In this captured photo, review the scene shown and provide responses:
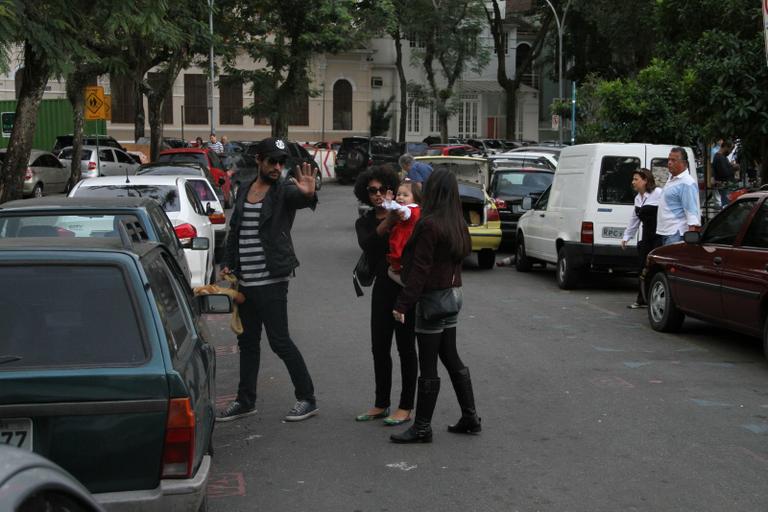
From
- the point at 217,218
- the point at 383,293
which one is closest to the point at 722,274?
the point at 383,293

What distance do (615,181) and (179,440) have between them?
11110 millimetres

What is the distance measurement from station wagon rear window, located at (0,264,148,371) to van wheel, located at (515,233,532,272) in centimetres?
1310

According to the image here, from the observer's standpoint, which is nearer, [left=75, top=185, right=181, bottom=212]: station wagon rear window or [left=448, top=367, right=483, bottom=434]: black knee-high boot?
[left=448, top=367, right=483, bottom=434]: black knee-high boot

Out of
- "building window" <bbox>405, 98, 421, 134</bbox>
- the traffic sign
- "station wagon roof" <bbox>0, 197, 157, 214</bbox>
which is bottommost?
"station wagon roof" <bbox>0, 197, 157, 214</bbox>

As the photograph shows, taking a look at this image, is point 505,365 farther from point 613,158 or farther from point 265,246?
point 613,158

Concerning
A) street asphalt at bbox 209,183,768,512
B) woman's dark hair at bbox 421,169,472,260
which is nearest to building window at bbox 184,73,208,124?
street asphalt at bbox 209,183,768,512

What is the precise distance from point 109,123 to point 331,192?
25643mm

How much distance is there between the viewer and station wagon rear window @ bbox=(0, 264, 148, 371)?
13.6ft

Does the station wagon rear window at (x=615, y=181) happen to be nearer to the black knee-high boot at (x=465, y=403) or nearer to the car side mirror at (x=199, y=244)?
the car side mirror at (x=199, y=244)

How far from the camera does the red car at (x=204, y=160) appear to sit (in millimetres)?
27609

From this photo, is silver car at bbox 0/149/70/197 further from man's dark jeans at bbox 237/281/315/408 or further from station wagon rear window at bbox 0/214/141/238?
man's dark jeans at bbox 237/281/315/408

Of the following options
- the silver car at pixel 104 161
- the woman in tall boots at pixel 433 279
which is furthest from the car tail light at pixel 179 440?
the silver car at pixel 104 161

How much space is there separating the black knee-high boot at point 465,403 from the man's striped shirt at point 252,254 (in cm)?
144

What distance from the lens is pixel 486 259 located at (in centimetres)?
1742
